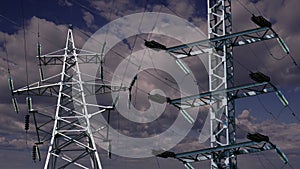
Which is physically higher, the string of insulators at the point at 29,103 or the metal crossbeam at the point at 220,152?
the string of insulators at the point at 29,103

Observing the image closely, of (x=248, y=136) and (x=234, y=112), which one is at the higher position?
(x=234, y=112)

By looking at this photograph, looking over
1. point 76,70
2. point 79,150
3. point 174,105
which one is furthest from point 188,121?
point 76,70

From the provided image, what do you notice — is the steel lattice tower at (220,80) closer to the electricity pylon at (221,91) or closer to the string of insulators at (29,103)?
the electricity pylon at (221,91)

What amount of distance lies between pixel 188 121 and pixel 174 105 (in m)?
1.35

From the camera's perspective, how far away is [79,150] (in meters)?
28.4

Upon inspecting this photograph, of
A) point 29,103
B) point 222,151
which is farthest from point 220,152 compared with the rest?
point 29,103

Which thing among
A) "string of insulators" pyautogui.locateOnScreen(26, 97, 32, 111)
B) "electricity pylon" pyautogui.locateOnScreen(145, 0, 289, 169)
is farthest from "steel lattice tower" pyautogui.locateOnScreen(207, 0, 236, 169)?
"string of insulators" pyautogui.locateOnScreen(26, 97, 32, 111)

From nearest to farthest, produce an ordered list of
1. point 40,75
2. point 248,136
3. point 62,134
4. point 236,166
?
point 248,136, point 236,166, point 62,134, point 40,75

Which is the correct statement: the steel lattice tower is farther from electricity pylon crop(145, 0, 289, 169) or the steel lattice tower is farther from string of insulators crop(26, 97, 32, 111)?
string of insulators crop(26, 97, 32, 111)

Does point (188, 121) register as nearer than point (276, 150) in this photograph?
No

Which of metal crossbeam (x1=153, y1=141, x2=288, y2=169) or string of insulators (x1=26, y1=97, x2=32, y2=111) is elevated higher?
string of insulators (x1=26, y1=97, x2=32, y2=111)

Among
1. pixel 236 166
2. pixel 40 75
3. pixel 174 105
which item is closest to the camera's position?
pixel 236 166

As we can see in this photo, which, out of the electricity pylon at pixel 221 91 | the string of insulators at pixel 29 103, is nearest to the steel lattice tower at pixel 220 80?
the electricity pylon at pixel 221 91

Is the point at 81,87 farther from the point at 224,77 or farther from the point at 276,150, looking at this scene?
the point at 276,150
